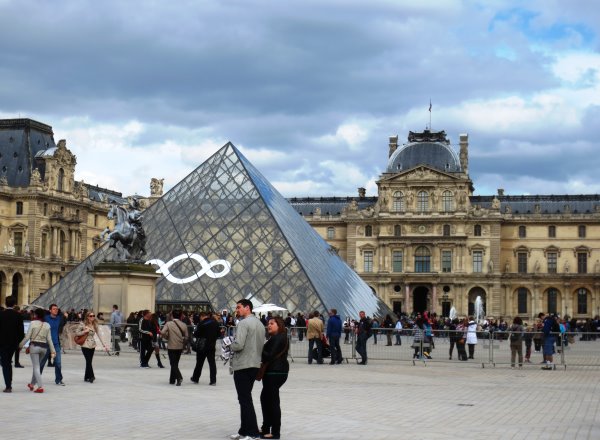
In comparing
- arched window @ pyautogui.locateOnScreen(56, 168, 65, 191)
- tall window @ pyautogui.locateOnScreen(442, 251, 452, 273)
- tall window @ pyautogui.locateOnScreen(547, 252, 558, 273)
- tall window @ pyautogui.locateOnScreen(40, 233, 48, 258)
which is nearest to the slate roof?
arched window @ pyautogui.locateOnScreen(56, 168, 65, 191)

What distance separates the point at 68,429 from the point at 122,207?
54.5ft

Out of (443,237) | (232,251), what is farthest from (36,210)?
(232,251)

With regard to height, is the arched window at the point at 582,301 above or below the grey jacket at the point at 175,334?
above

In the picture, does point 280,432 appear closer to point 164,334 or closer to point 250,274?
point 164,334

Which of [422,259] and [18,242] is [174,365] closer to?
[18,242]

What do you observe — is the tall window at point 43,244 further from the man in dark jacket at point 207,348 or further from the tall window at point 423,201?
the man in dark jacket at point 207,348

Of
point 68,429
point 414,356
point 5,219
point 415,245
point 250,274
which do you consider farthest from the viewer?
point 415,245

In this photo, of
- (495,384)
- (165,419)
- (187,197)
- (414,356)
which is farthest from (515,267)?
(165,419)

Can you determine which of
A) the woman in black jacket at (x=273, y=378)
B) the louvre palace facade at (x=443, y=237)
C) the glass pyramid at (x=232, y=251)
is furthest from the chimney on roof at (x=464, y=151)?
the woman in black jacket at (x=273, y=378)

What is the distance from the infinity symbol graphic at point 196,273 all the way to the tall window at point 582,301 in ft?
177

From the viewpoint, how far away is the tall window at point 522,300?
85.3 metres

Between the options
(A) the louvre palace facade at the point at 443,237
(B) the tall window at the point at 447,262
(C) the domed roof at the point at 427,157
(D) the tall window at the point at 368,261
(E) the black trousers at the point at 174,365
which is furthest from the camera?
(D) the tall window at the point at 368,261

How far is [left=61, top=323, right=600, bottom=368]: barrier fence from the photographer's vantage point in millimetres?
24594

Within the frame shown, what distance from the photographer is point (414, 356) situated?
24.6 metres
